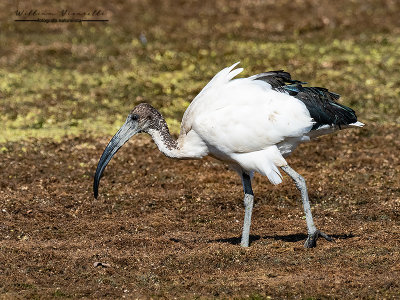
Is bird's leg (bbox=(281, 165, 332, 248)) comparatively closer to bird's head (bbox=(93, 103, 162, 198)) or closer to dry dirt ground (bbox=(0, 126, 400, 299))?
dry dirt ground (bbox=(0, 126, 400, 299))

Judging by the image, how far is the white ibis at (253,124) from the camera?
8164mm

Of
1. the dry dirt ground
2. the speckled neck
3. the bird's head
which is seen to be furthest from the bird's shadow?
the bird's head

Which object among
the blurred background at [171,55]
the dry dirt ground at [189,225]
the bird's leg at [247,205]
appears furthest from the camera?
the blurred background at [171,55]

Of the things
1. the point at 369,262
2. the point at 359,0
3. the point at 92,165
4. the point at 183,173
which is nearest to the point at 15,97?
the point at 92,165

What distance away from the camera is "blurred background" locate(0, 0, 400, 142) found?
50.3ft

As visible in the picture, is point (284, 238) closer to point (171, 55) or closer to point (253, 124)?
point (253, 124)

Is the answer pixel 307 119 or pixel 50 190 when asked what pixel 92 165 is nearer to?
pixel 50 190

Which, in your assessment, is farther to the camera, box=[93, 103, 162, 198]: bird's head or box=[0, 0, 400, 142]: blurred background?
box=[0, 0, 400, 142]: blurred background

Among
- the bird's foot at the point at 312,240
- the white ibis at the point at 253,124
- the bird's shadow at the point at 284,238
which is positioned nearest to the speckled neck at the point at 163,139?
the white ibis at the point at 253,124

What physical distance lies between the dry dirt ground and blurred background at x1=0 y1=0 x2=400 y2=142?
186 cm

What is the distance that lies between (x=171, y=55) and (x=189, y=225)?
34.2 feet

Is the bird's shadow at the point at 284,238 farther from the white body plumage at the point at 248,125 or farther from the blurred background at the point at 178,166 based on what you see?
the white body plumage at the point at 248,125

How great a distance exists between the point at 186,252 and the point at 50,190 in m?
3.50

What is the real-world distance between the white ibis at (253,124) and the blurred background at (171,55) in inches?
216
